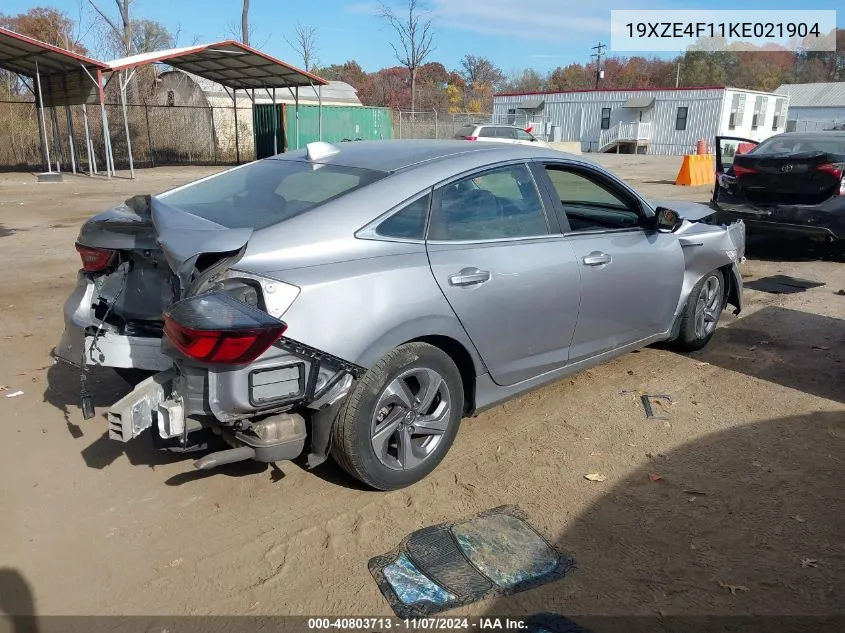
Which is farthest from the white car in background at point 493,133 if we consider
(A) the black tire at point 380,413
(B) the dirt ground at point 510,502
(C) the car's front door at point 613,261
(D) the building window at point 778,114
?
(D) the building window at point 778,114

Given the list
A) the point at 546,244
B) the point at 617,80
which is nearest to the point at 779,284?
the point at 546,244

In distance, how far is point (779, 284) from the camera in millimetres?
7656

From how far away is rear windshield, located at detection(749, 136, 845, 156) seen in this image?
8.52 metres

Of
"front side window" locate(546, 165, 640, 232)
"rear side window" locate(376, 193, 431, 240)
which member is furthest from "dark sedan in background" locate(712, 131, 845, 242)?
"rear side window" locate(376, 193, 431, 240)

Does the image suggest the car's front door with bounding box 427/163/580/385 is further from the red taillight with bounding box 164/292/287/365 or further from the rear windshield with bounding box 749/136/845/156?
the rear windshield with bounding box 749/136/845/156

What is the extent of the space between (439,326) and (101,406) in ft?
7.64

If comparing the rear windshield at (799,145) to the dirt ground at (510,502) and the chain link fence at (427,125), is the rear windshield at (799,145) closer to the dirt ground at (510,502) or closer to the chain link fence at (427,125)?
the dirt ground at (510,502)

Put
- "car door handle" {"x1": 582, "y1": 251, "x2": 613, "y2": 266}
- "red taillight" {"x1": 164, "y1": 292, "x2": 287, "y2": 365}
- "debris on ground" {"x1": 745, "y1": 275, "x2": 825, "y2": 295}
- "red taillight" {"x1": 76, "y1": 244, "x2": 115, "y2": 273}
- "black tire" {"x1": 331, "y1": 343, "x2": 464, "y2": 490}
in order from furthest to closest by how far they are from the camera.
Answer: "debris on ground" {"x1": 745, "y1": 275, "x2": 825, "y2": 295} < "car door handle" {"x1": 582, "y1": 251, "x2": 613, "y2": 266} < "red taillight" {"x1": 76, "y1": 244, "x2": 115, "y2": 273} < "black tire" {"x1": 331, "y1": 343, "x2": 464, "y2": 490} < "red taillight" {"x1": 164, "y1": 292, "x2": 287, "y2": 365}

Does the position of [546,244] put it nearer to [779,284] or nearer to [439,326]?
[439,326]

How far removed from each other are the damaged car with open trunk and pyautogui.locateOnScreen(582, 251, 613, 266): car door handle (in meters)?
0.01

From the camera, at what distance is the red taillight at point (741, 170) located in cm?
865

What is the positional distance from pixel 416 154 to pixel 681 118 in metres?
42.1

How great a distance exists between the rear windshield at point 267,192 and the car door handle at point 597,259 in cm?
135

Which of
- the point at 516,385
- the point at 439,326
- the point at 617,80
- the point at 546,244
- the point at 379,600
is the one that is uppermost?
the point at 617,80
